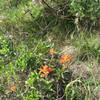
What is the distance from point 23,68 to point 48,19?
0.97 m

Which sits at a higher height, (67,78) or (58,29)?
(58,29)

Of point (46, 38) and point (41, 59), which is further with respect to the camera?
point (46, 38)

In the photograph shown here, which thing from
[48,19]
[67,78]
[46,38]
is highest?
[48,19]

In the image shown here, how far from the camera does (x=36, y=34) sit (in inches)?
102

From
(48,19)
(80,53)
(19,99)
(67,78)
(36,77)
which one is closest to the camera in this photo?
(36,77)

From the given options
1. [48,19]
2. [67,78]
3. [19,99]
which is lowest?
[19,99]

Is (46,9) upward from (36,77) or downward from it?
upward

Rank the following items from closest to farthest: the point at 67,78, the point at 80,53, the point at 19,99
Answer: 1. the point at 19,99
2. the point at 67,78
3. the point at 80,53

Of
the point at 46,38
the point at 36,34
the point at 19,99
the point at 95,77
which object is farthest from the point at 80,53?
the point at 19,99

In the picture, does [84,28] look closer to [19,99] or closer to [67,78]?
[67,78]

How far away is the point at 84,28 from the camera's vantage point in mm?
2504

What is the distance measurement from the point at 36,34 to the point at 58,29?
0.31m

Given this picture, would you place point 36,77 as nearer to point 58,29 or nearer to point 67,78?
point 67,78

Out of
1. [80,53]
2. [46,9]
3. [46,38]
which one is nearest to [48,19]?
[46,9]
